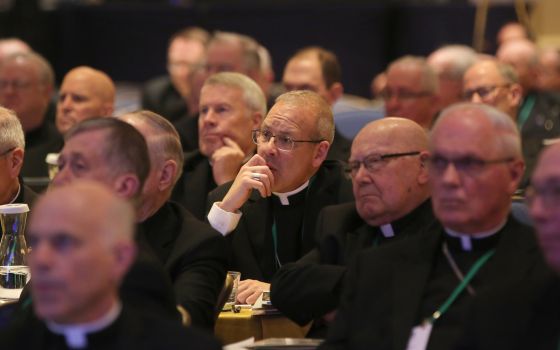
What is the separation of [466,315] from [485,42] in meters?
10.5

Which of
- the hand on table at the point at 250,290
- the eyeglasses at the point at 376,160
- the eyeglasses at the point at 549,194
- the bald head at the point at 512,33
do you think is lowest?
the bald head at the point at 512,33

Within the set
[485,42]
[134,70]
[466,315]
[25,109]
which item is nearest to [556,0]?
[485,42]

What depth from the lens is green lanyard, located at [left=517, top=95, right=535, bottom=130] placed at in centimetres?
1089

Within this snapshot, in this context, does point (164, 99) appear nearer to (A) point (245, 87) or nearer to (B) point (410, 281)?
(A) point (245, 87)

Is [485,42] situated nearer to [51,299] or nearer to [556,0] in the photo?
[556,0]

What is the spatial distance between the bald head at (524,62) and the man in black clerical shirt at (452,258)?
6.74m

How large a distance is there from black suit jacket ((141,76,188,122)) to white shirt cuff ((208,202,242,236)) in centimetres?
546

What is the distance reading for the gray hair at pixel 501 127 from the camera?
4652 millimetres

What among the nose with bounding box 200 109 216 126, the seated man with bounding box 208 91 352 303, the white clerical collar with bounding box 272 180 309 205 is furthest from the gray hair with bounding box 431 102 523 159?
the nose with bounding box 200 109 216 126

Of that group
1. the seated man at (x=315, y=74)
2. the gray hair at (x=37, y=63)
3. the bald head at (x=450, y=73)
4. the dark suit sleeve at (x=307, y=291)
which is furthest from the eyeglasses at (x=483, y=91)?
the dark suit sleeve at (x=307, y=291)

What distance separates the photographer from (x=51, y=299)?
3.78m

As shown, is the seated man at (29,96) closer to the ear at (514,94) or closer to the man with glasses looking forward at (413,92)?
the man with glasses looking forward at (413,92)

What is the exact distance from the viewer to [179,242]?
522cm

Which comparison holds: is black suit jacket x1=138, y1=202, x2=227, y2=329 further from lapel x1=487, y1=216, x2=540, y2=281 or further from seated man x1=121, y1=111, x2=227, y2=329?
lapel x1=487, y1=216, x2=540, y2=281
